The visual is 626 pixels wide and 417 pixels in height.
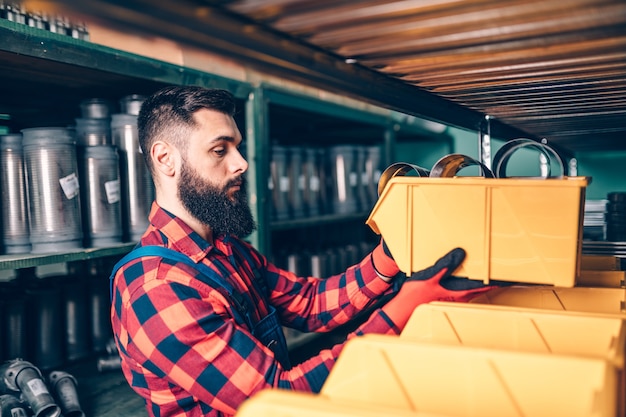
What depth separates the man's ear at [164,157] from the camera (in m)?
1.53

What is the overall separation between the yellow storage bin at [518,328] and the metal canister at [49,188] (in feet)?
3.58

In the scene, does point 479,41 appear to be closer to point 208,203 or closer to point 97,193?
point 208,203

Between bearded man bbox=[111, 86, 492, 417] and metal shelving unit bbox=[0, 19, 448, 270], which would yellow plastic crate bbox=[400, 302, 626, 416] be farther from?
metal shelving unit bbox=[0, 19, 448, 270]

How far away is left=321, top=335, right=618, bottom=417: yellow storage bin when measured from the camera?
0.60 metres

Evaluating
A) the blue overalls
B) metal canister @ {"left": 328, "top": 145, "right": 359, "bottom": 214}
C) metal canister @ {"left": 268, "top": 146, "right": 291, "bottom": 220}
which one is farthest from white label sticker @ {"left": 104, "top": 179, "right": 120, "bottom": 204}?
metal canister @ {"left": 328, "top": 145, "right": 359, "bottom": 214}

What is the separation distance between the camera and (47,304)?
172 centimetres

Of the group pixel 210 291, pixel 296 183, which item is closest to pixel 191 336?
pixel 210 291

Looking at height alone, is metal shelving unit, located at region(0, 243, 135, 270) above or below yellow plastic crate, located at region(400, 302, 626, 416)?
above

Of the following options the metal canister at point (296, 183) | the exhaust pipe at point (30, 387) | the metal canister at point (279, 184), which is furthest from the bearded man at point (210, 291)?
the metal canister at point (296, 183)

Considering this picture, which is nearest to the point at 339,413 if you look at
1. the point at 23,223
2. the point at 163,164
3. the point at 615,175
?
the point at 163,164

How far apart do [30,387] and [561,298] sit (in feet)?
4.46

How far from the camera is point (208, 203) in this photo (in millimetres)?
1507

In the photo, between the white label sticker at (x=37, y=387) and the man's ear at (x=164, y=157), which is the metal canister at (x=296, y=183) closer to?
the man's ear at (x=164, y=157)

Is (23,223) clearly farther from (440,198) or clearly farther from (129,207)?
(440,198)
